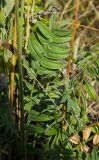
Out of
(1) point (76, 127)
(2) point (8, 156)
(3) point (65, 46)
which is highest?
(3) point (65, 46)

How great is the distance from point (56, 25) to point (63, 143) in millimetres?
377

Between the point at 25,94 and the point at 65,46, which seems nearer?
the point at 65,46

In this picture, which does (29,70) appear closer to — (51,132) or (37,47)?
(37,47)

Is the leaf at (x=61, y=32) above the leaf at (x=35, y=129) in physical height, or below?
above

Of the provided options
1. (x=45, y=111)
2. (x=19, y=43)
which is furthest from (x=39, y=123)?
(x=19, y=43)

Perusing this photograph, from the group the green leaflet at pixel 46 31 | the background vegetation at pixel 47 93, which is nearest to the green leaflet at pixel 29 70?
the background vegetation at pixel 47 93

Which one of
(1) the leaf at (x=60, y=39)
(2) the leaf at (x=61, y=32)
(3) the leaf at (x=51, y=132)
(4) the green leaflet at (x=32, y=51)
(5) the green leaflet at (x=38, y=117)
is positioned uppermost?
(2) the leaf at (x=61, y=32)

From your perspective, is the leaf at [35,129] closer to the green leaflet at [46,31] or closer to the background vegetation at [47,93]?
the background vegetation at [47,93]

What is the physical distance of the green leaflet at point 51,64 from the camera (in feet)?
4.89

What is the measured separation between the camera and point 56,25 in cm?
152

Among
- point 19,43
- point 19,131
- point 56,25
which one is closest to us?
point 19,43

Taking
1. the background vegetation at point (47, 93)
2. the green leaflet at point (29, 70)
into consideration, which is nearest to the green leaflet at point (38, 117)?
the background vegetation at point (47, 93)

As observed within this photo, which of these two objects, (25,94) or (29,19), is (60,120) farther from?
(29,19)

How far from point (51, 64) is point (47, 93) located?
0.30ft
